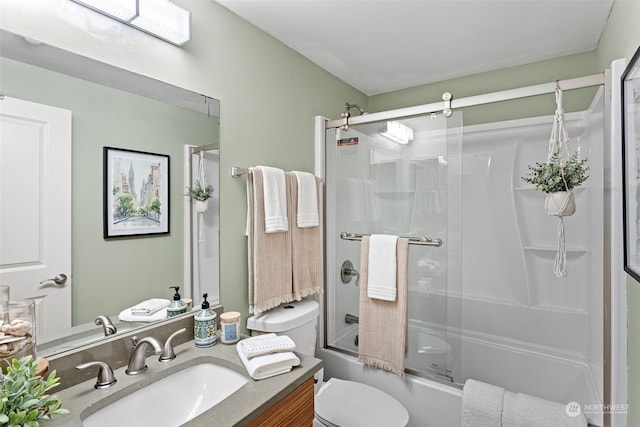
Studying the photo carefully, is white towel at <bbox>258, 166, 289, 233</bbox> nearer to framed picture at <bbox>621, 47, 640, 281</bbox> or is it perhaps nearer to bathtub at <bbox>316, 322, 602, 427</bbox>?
bathtub at <bbox>316, 322, 602, 427</bbox>

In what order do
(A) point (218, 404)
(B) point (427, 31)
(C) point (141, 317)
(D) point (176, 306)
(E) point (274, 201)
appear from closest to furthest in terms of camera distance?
(A) point (218, 404)
(C) point (141, 317)
(D) point (176, 306)
(E) point (274, 201)
(B) point (427, 31)

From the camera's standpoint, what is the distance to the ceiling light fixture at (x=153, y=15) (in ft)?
3.74

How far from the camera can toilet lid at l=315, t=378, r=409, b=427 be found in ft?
5.00

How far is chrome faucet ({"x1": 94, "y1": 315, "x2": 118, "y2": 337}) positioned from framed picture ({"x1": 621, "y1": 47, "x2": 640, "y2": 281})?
1.78 metres

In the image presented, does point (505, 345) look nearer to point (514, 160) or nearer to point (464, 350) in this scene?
point (464, 350)

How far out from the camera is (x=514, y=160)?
2.35 m

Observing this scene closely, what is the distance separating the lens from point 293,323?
1729mm

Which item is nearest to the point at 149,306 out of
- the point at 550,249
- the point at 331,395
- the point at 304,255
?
the point at 304,255

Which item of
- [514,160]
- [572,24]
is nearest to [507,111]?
[514,160]

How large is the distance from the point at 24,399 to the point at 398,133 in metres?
1.87

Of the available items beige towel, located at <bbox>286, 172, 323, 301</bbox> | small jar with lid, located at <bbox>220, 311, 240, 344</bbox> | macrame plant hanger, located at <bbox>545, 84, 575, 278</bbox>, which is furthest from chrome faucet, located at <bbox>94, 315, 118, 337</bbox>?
macrame plant hanger, located at <bbox>545, 84, 575, 278</bbox>

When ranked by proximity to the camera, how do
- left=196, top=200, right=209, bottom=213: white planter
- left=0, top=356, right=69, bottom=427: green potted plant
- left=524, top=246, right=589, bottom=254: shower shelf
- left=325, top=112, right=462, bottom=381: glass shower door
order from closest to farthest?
left=0, top=356, right=69, bottom=427: green potted plant → left=196, top=200, right=209, bottom=213: white planter → left=325, top=112, right=462, bottom=381: glass shower door → left=524, top=246, right=589, bottom=254: shower shelf

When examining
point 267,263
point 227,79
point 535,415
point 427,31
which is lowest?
point 535,415

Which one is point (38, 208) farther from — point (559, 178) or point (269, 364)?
point (559, 178)
